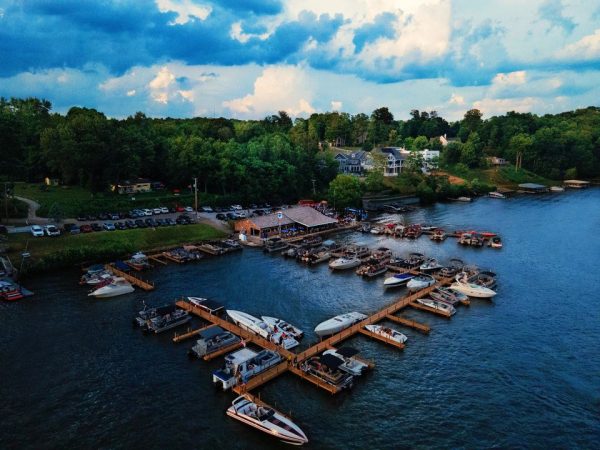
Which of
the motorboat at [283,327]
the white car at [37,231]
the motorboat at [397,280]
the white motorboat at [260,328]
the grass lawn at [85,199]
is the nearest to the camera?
the white motorboat at [260,328]

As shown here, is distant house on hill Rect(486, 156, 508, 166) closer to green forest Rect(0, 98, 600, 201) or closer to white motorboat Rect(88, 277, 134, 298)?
green forest Rect(0, 98, 600, 201)

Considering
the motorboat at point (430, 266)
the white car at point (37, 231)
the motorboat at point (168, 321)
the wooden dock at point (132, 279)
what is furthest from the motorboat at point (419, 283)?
the white car at point (37, 231)

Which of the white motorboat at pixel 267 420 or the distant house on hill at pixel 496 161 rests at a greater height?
the distant house on hill at pixel 496 161

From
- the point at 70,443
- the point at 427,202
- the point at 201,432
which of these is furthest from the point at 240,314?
the point at 427,202

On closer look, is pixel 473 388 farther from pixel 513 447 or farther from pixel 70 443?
pixel 70 443

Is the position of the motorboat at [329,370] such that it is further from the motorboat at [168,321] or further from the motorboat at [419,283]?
the motorboat at [419,283]

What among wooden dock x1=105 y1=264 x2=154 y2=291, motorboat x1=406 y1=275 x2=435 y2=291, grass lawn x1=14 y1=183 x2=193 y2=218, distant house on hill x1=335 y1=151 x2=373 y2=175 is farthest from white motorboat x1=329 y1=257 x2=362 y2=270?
distant house on hill x1=335 y1=151 x2=373 y2=175
